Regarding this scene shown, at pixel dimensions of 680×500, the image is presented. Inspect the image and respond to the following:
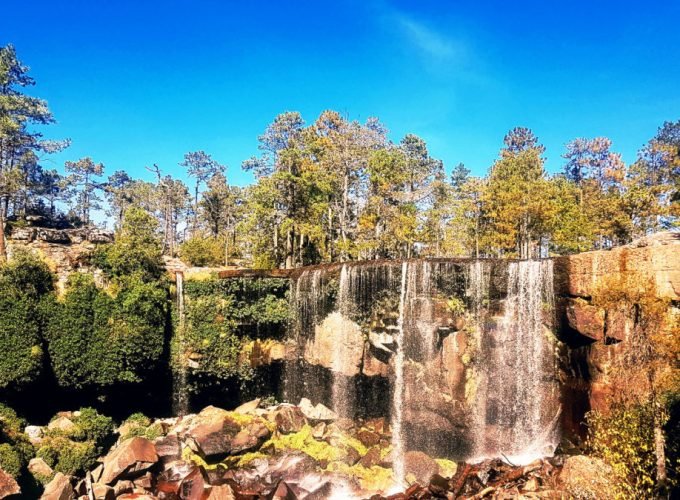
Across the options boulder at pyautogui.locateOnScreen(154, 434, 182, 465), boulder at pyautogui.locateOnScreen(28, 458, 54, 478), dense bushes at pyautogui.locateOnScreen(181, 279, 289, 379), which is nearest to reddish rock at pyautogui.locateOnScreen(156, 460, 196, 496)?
boulder at pyautogui.locateOnScreen(154, 434, 182, 465)

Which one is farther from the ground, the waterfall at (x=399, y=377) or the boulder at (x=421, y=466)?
the waterfall at (x=399, y=377)

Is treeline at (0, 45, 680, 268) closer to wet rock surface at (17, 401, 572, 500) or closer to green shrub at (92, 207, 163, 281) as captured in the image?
green shrub at (92, 207, 163, 281)

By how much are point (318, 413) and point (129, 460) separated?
9770 mm

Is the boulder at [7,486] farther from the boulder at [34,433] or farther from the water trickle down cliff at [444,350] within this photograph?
the water trickle down cliff at [444,350]

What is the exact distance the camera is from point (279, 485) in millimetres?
17703

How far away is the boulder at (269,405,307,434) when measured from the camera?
2267cm

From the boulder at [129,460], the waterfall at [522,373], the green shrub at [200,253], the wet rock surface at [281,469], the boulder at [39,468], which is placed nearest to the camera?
the wet rock surface at [281,469]

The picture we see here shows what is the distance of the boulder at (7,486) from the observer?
14.8 metres

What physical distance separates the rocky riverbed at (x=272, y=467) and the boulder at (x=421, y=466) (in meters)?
0.04

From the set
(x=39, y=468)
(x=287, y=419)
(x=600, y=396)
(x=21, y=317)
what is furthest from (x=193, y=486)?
(x=600, y=396)

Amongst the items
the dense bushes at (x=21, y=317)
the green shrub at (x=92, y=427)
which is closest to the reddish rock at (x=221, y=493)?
the green shrub at (x=92, y=427)

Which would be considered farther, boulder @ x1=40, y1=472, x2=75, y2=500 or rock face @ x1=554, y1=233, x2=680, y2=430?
boulder @ x1=40, y1=472, x2=75, y2=500

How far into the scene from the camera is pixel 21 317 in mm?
20016

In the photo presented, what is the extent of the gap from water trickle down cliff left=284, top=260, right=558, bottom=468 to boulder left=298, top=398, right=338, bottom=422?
1.41 ft
